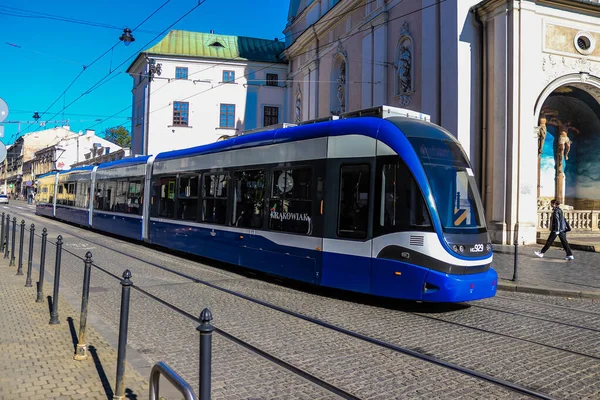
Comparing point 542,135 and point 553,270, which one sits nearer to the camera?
point 553,270

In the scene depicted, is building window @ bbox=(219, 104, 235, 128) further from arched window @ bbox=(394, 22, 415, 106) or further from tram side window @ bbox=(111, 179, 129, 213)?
tram side window @ bbox=(111, 179, 129, 213)

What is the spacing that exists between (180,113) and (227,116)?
3.89 meters

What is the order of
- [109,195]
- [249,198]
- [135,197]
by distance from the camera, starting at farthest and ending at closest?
1. [109,195]
2. [135,197]
3. [249,198]

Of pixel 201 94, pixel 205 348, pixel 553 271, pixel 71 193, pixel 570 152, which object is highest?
pixel 201 94

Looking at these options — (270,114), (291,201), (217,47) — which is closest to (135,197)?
(291,201)

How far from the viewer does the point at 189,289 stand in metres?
9.34

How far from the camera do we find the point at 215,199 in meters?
12.3

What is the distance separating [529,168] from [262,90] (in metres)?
28.1

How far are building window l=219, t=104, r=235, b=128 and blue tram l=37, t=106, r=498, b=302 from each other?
31.2 m

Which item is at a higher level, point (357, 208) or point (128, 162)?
point (128, 162)

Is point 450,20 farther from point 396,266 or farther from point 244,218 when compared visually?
point 396,266

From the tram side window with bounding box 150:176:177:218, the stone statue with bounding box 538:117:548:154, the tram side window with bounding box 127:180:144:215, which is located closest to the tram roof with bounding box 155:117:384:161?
the tram side window with bounding box 150:176:177:218

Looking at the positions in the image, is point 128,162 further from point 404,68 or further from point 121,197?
point 404,68

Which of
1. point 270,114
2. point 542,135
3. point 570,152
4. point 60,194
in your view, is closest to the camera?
point 542,135
